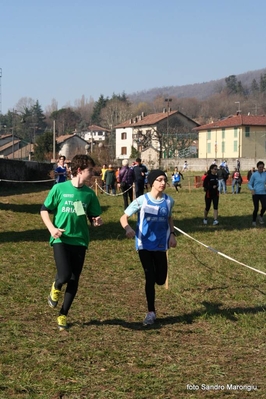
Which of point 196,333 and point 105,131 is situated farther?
point 105,131

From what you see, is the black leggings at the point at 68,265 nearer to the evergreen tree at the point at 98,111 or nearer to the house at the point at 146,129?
the house at the point at 146,129

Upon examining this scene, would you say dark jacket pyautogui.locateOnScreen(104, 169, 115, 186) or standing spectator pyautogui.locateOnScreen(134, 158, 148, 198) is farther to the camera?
dark jacket pyautogui.locateOnScreen(104, 169, 115, 186)

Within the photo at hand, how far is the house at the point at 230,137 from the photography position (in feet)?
262

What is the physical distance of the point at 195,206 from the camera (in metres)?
25.8

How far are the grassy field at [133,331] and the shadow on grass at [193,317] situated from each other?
1 centimetres

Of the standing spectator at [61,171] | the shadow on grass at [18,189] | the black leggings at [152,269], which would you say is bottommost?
the shadow on grass at [18,189]

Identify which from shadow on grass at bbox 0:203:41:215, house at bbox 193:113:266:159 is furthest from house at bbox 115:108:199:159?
shadow on grass at bbox 0:203:41:215

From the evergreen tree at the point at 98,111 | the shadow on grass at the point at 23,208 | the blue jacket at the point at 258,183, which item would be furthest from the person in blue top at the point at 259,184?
the evergreen tree at the point at 98,111

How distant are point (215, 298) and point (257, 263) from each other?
2.86m

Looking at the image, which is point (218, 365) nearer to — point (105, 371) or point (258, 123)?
point (105, 371)

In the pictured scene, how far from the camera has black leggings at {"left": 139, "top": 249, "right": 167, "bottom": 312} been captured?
7508 millimetres

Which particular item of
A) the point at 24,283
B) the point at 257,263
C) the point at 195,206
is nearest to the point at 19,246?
the point at 24,283

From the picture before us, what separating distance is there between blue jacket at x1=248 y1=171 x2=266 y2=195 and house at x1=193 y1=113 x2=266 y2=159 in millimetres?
58198

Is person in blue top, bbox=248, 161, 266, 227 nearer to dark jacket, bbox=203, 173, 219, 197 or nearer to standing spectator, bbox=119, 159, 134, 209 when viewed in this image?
dark jacket, bbox=203, 173, 219, 197
